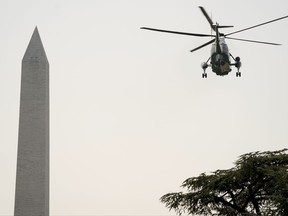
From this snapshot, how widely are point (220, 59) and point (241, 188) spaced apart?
22.9 ft

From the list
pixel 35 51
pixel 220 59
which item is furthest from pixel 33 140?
pixel 220 59

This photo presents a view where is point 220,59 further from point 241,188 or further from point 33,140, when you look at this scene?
point 33,140

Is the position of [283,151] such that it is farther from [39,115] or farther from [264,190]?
[39,115]

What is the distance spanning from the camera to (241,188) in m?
26.3

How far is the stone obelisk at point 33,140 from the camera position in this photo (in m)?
41.9

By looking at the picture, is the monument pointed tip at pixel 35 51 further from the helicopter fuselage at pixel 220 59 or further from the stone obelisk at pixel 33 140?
the helicopter fuselage at pixel 220 59

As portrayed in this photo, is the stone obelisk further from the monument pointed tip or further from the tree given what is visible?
the tree

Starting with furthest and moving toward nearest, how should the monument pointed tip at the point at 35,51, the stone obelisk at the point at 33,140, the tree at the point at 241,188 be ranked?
1. the monument pointed tip at the point at 35,51
2. the stone obelisk at the point at 33,140
3. the tree at the point at 241,188

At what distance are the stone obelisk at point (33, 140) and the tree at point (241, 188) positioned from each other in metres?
18.0

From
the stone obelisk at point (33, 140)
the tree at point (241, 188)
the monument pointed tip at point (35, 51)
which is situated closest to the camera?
the tree at point (241, 188)

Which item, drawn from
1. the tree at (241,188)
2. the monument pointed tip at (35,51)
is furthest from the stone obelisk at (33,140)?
the tree at (241,188)

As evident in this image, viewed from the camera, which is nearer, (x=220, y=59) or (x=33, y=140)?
(x=220, y=59)

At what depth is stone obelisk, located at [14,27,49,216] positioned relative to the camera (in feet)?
138

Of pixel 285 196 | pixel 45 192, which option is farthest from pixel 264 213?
pixel 45 192
